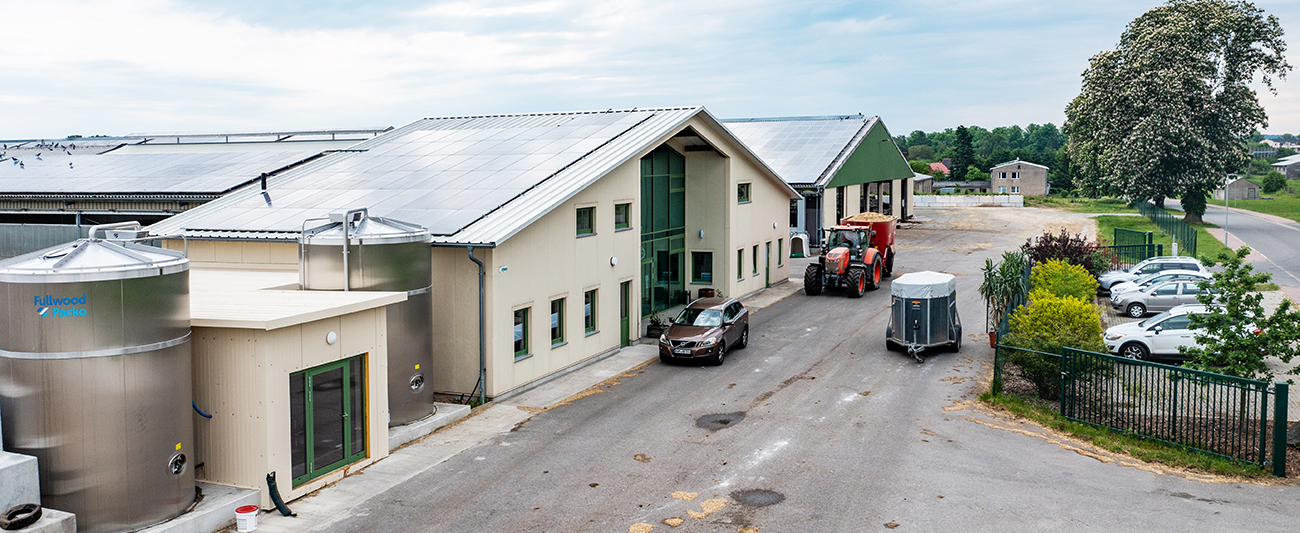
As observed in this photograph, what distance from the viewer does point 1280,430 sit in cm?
1502

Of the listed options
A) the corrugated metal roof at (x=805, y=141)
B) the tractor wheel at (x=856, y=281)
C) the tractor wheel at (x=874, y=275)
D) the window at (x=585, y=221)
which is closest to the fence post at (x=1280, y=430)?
the window at (x=585, y=221)

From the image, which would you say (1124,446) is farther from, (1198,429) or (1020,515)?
(1020,515)

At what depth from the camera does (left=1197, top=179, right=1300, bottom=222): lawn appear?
85.6 m

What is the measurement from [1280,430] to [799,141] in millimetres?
47856

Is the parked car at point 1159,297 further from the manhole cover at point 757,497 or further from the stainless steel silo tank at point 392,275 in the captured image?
the stainless steel silo tank at point 392,275

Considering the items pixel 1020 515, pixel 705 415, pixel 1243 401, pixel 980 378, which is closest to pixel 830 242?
pixel 980 378

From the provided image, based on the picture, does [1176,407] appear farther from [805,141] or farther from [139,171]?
[805,141]

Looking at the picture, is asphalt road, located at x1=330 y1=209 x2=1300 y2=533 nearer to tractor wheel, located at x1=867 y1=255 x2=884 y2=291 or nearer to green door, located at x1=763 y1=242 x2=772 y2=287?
tractor wheel, located at x1=867 y1=255 x2=884 y2=291

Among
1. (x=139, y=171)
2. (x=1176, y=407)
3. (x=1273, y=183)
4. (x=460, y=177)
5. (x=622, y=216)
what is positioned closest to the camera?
(x=1176, y=407)

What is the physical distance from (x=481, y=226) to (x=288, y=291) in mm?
5089

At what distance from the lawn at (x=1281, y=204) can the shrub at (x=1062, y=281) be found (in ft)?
192

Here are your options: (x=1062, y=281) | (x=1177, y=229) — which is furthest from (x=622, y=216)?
(x=1177, y=229)

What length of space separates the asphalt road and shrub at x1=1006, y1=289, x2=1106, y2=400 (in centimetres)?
142

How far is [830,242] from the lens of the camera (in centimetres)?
3572
